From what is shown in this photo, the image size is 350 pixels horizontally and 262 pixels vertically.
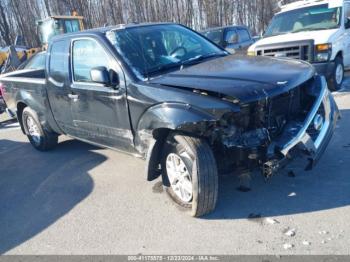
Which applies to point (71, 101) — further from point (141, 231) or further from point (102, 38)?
point (141, 231)

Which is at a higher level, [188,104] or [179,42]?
[179,42]

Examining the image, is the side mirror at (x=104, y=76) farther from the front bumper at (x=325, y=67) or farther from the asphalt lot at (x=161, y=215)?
the front bumper at (x=325, y=67)

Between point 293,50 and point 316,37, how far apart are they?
54cm

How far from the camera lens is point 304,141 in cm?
326

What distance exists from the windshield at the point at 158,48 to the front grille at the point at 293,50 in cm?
342

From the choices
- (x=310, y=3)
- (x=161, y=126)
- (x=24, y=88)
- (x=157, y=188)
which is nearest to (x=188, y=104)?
(x=161, y=126)

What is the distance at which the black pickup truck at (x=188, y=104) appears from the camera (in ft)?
10.5

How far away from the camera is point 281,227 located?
3.21 metres

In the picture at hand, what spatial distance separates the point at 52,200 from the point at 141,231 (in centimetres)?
150

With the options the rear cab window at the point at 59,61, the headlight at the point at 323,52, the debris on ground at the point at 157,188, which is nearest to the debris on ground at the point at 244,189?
the debris on ground at the point at 157,188

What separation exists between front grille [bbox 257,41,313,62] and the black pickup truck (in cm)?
341

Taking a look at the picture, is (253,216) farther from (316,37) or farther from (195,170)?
(316,37)

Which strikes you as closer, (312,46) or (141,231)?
(141,231)

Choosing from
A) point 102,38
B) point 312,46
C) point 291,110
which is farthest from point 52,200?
point 312,46
